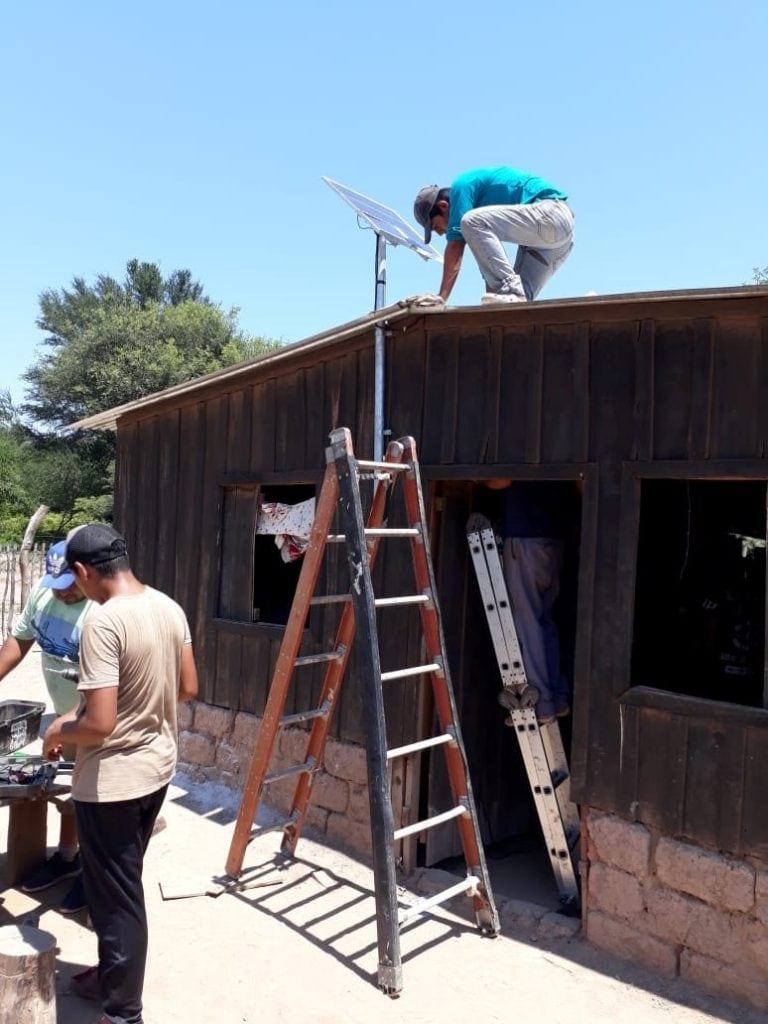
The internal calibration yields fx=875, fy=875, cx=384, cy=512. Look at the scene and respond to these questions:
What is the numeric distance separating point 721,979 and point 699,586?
8.64 feet

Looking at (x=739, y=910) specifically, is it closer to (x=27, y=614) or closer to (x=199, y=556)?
(x=27, y=614)

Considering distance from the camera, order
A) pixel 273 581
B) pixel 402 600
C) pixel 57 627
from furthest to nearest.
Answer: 1. pixel 273 581
2. pixel 57 627
3. pixel 402 600

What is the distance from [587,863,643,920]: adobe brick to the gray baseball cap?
4070 millimetres

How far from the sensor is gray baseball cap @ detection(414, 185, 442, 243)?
5.77 meters

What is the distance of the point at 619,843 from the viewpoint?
13.6ft

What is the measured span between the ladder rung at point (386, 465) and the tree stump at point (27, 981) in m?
2.37

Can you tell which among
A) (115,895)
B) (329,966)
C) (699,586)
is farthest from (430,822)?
(699,586)

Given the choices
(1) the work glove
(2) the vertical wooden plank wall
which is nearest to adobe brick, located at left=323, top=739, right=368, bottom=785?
(2) the vertical wooden plank wall

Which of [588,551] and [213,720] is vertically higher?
[588,551]

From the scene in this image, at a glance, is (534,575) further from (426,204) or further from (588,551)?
(426,204)

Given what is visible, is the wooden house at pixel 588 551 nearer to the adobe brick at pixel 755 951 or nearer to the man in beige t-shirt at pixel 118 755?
the adobe brick at pixel 755 951

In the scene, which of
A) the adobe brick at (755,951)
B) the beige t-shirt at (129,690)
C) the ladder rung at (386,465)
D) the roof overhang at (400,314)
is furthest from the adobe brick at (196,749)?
the adobe brick at (755,951)

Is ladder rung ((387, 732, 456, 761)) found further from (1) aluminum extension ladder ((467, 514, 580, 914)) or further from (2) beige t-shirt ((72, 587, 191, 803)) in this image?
(2) beige t-shirt ((72, 587, 191, 803))

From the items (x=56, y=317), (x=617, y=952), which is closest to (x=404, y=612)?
(x=617, y=952)
